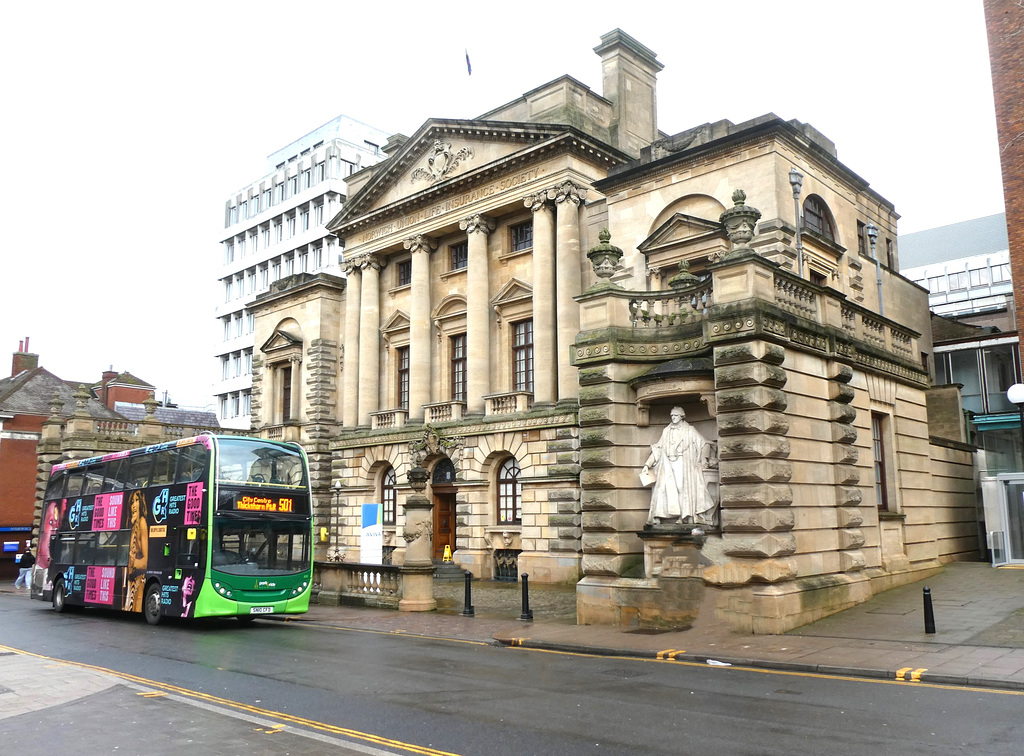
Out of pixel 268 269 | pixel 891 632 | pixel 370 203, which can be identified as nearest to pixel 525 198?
pixel 370 203

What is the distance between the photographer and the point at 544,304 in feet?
103

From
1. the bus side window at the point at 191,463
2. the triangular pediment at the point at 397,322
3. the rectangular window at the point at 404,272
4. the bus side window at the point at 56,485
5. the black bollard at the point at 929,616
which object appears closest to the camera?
the black bollard at the point at 929,616

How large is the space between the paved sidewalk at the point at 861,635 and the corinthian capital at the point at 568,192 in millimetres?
16003

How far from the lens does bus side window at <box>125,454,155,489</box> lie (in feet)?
66.0

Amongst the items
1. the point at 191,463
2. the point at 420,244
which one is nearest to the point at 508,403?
the point at 420,244

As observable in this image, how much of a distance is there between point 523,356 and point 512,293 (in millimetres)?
2544

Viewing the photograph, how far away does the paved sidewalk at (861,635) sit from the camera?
1109 cm

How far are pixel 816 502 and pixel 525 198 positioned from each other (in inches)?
763

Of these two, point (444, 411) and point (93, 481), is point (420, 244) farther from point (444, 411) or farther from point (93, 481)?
point (93, 481)

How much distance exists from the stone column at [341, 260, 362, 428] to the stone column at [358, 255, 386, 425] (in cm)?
60

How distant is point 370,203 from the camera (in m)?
39.1

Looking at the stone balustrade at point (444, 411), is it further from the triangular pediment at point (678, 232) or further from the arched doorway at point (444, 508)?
the triangular pediment at point (678, 232)

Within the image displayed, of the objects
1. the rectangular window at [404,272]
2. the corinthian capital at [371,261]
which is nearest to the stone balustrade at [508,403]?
the rectangular window at [404,272]

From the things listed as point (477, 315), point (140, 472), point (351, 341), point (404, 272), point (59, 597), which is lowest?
point (59, 597)
